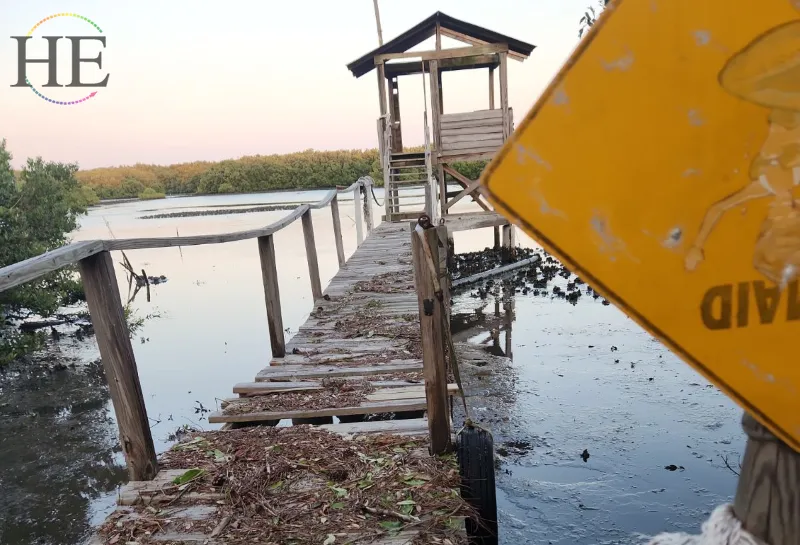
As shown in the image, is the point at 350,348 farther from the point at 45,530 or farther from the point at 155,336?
the point at 155,336

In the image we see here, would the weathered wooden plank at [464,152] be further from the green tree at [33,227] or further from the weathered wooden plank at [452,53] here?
the green tree at [33,227]

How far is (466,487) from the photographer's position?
2.91 meters

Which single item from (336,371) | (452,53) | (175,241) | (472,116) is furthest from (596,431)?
(452,53)

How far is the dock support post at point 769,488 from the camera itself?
979 millimetres

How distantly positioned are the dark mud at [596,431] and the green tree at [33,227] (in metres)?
8.21

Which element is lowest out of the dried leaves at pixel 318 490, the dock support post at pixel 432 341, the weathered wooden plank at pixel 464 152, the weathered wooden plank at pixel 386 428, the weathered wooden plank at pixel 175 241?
the weathered wooden plank at pixel 386 428

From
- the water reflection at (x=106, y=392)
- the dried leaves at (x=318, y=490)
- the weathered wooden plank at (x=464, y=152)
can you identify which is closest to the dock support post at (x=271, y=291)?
the water reflection at (x=106, y=392)

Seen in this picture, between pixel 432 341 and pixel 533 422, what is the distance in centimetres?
444

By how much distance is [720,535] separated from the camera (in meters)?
1.03

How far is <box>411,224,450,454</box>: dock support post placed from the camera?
2803 mm

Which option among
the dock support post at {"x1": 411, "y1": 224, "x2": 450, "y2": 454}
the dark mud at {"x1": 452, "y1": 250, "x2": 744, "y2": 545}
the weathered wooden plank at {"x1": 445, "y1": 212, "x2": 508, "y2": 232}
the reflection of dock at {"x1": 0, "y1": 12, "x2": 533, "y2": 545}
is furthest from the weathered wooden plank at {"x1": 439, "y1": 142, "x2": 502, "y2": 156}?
the dock support post at {"x1": 411, "y1": 224, "x2": 450, "y2": 454}

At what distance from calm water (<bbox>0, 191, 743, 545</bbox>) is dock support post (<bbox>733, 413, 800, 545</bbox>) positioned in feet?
14.1

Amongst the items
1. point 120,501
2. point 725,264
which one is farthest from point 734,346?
point 120,501

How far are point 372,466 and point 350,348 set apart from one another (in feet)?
7.93
